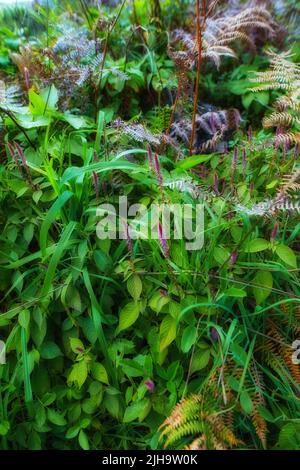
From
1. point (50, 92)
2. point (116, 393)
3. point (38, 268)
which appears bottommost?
point (116, 393)

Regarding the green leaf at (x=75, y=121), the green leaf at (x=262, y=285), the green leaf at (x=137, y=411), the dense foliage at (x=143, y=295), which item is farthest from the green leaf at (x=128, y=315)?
the green leaf at (x=75, y=121)

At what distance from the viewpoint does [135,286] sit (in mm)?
1347

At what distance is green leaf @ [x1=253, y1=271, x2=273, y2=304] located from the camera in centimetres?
132

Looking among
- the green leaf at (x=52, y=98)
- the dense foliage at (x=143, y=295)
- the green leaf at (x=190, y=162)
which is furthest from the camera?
the green leaf at (x=52, y=98)

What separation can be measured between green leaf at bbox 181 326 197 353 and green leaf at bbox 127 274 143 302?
7.2 inches

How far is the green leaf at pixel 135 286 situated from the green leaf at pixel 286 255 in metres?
0.44

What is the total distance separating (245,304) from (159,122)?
34.0 inches

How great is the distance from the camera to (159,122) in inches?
72.2

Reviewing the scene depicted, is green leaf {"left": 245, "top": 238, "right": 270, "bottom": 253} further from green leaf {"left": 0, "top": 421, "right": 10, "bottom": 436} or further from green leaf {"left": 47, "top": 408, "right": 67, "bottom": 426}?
green leaf {"left": 0, "top": 421, "right": 10, "bottom": 436}

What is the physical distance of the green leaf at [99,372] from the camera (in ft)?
4.35

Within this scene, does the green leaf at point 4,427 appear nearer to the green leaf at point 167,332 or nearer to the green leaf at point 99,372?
the green leaf at point 99,372

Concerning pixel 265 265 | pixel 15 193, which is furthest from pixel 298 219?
pixel 15 193

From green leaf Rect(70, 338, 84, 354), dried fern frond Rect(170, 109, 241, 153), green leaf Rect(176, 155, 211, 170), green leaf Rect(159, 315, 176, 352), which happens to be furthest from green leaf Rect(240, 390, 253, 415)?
dried fern frond Rect(170, 109, 241, 153)
